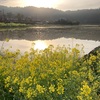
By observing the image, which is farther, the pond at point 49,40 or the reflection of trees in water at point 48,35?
the reflection of trees in water at point 48,35

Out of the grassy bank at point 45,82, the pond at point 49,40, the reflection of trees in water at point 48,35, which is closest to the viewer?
the grassy bank at point 45,82

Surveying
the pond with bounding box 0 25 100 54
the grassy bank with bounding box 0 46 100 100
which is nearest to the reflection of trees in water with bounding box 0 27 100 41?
the pond with bounding box 0 25 100 54

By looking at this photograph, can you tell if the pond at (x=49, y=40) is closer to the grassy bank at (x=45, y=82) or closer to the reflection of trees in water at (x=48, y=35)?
the reflection of trees in water at (x=48, y=35)

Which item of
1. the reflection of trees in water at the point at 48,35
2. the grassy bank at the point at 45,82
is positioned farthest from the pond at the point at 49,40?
the grassy bank at the point at 45,82

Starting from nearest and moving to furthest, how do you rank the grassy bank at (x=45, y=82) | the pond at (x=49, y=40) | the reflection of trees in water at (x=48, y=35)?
1. the grassy bank at (x=45, y=82)
2. the pond at (x=49, y=40)
3. the reflection of trees in water at (x=48, y=35)

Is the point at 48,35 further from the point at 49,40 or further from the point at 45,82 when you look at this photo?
the point at 45,82

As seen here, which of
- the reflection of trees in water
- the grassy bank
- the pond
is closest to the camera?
the grassy bank

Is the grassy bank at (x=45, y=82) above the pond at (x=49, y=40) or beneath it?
above

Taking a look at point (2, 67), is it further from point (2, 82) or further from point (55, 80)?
point (55, 80)

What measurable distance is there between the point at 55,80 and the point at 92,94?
1126 millimetres

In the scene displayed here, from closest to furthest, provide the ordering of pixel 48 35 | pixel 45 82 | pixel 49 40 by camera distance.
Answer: pixel 45 82
pixel 49 40
pixel 48 35

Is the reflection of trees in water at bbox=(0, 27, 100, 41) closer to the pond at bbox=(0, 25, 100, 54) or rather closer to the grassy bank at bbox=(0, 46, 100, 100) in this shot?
the pond at bbox=(0, 25, 100, 54)

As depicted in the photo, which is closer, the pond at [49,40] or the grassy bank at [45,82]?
the grassy bank at [45,82]

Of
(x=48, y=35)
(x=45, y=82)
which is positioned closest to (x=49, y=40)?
(x=48, y=35)
